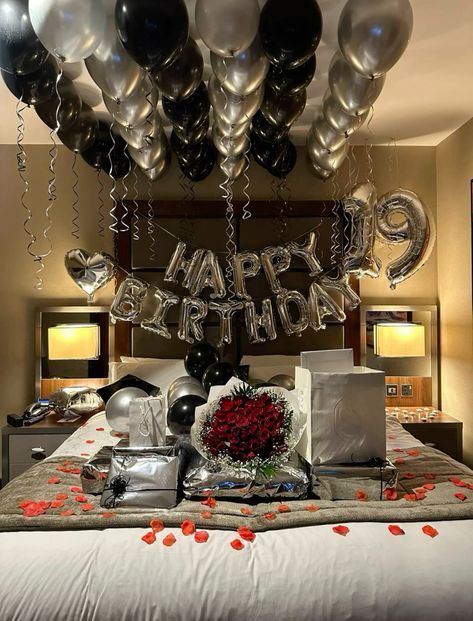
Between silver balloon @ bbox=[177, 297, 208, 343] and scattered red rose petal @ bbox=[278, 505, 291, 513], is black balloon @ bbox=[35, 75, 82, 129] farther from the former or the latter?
scattered red rose petal @ bbox=[278, 505, 291, 513]

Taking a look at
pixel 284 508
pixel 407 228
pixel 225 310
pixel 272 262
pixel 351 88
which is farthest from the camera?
pixel 272 262

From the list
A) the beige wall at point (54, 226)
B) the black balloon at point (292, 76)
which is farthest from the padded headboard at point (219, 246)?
the black balloon at point (292, 76)

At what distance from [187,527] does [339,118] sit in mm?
2093

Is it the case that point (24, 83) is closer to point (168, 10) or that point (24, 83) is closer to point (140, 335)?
point (168, 10)

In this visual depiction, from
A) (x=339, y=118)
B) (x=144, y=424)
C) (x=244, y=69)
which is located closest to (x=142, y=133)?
(x=244, y=69)

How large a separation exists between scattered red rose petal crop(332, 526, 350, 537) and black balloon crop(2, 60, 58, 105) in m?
2.00

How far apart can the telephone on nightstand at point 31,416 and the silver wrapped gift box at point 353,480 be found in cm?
208

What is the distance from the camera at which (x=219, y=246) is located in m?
4.11

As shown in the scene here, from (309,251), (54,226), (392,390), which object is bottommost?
(392,390)

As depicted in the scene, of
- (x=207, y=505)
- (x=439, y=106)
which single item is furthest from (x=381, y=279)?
(x=207, y=505)

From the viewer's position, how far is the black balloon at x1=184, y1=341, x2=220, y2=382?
3.46 meters

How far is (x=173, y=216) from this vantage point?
409 centimetres

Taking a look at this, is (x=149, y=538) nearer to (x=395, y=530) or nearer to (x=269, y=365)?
(x=395, y=530)

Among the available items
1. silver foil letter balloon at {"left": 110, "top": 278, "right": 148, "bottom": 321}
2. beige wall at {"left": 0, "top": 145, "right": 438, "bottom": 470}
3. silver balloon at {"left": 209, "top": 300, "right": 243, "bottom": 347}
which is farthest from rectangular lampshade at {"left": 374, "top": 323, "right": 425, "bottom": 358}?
silver foil letter balloon at {"left": 110, "top": 278, "right": 148, "bottom": 321}
